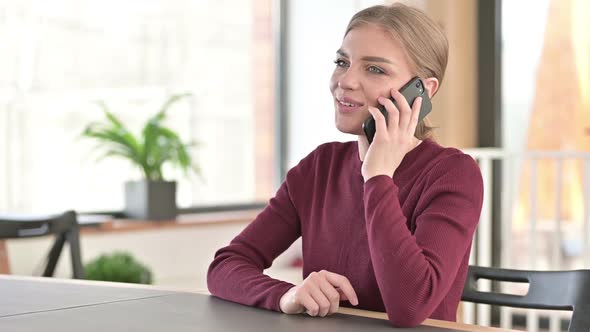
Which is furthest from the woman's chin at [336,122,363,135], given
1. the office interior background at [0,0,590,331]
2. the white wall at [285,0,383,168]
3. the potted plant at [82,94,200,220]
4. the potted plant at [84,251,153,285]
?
the white wall at [285,0,383,168]

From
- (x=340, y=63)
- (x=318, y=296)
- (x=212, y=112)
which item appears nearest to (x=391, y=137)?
(x=340, y=63)

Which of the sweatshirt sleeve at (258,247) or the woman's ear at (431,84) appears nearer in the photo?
the sweatshirt sleeve at (258,247)

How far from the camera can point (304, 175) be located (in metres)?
1.83

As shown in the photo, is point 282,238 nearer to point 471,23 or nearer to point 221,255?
point 221,255

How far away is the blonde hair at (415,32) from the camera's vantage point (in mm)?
1664

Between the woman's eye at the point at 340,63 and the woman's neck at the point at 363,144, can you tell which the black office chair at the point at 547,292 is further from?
the woman's eye at the point at 340,63

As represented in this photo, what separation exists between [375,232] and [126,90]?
10.1ft

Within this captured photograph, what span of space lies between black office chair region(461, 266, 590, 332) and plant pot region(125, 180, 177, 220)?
270 centimetres

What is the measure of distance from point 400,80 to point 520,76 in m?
2.88

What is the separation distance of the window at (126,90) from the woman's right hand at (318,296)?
2.77m

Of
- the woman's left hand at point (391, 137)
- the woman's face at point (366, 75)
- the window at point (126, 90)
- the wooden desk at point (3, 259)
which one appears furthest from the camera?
the window at point (126, 90)

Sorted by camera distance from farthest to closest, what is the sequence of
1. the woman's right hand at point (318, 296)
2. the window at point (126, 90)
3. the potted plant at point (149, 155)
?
the potted plant at point (149, 155), the window at point (126, 90), the woman's right hand at point (318, 296)

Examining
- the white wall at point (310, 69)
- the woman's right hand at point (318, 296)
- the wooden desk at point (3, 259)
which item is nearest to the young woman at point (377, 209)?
the woman's right hand at point (318, 296)

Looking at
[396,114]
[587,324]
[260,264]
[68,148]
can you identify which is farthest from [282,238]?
[68,148]
